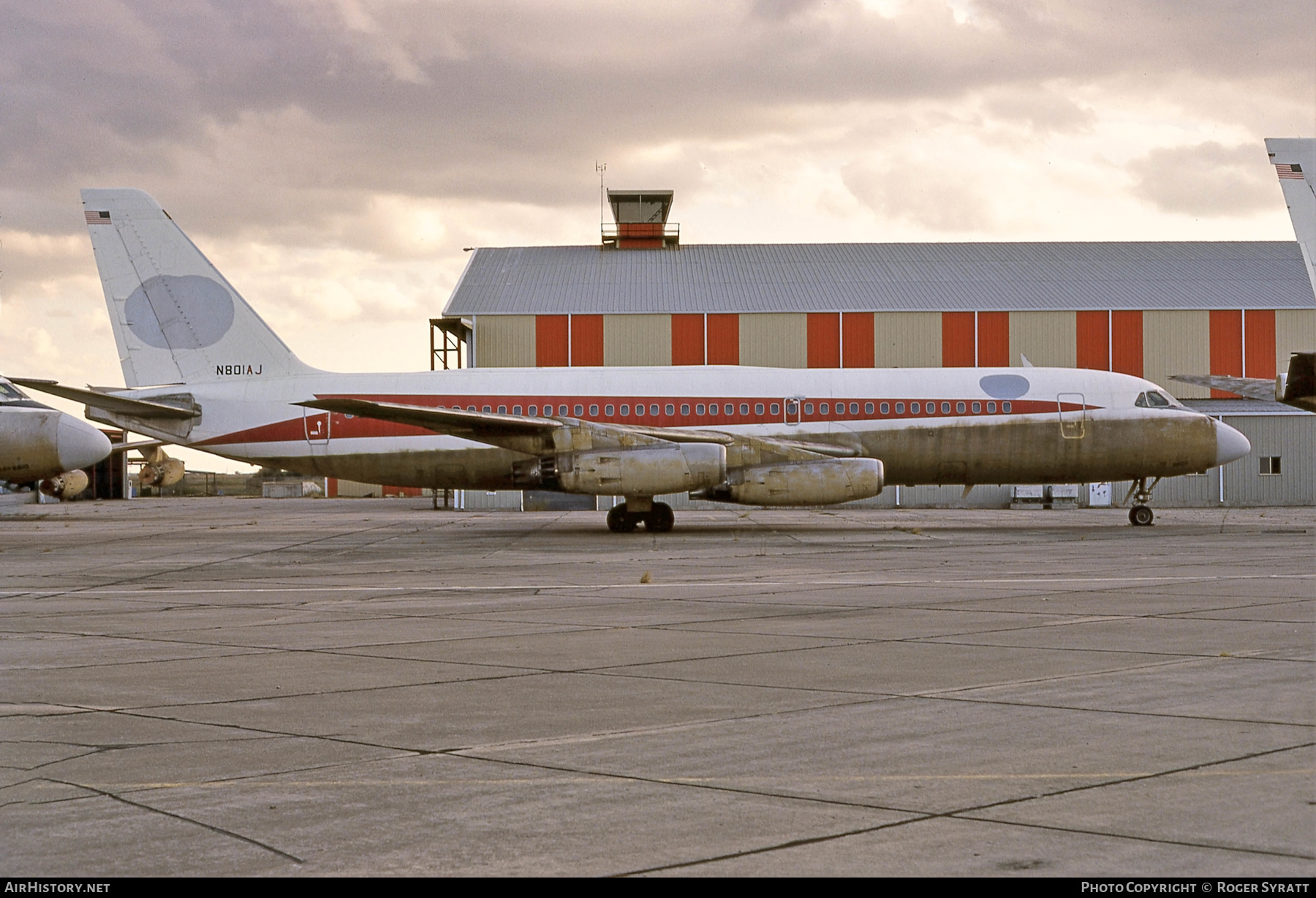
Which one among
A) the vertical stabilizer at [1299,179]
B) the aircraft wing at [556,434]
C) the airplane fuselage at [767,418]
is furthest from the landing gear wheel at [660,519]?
the vertical stabilizer at [1299,179]

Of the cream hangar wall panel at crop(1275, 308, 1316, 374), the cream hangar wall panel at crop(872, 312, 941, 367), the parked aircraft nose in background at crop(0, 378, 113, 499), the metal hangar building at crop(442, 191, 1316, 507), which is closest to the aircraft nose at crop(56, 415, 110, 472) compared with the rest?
the parked aircraft nose in background at crop(0, 378, 113, 499)

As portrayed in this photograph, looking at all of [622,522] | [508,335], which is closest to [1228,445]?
[622,522]

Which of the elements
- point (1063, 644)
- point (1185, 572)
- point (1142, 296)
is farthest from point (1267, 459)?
point (1063, 644)

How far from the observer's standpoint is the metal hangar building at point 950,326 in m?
45.9

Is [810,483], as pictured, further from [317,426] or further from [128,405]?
[128,405]

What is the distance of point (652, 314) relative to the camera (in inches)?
1841

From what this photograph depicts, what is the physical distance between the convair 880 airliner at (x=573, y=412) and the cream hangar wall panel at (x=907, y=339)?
18.4 metres

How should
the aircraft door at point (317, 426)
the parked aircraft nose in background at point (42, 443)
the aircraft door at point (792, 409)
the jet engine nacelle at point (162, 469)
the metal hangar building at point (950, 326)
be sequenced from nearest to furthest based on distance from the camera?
the parked aircraft nose in background at point (42, 443) → the aircraft door at point (792, 409) → the aircraft door at point (317, 426) → the metal hangar building at point (950, 326) → the jet engine nacelle at point (162, 469)

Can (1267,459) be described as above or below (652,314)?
below

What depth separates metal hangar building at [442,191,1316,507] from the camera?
4588 centimetres

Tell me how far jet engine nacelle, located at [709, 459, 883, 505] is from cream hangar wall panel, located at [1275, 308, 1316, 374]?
2992cm

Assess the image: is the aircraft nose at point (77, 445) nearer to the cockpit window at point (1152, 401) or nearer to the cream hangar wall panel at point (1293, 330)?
the cockpit window at point (1152, 401)

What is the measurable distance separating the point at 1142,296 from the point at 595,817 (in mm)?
48002
